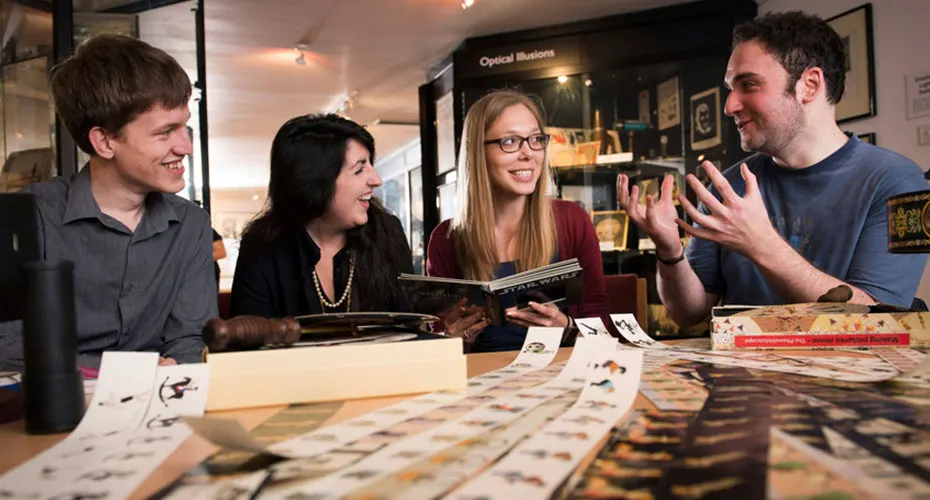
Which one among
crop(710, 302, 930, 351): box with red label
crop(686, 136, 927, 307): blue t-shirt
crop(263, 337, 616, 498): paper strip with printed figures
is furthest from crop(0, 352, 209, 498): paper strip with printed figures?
crop(686, 136, 927, 307): blue t-shirt

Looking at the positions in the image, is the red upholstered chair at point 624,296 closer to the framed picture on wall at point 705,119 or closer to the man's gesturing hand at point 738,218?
the man's gesturing hand at point 738,218

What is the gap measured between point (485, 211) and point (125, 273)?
3.25 feet

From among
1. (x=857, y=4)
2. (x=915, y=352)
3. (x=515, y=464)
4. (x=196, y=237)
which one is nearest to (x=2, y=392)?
(x=515, y=464)

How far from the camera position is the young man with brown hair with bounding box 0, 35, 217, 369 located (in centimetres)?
150

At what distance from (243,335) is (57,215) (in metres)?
0.91

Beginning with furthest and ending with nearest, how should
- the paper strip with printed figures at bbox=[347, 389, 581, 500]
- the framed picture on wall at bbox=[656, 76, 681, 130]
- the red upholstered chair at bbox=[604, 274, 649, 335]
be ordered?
the framed picture on wall at bbox=[656, 76, 681, 130]
the red upholstered chair at bbox=[604, 274, 649, 335]
the paper strip with printed figures at bbox=[347, 389, 581, 500]

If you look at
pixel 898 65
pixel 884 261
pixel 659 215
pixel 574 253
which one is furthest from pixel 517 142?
pixel 898 65

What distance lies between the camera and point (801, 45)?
1840mm

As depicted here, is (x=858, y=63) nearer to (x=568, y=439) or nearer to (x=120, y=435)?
(x=568, y=439)

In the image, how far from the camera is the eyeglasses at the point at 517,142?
2.15m

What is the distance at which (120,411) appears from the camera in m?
0.74

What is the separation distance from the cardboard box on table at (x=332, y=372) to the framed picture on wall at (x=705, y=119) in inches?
158

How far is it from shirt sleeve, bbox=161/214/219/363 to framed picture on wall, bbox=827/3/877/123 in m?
3.47

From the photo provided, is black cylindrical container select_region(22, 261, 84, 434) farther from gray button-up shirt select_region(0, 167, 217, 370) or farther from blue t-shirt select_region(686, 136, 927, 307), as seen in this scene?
→ blue t-shirt select_region(686, 136, 927, 307)
